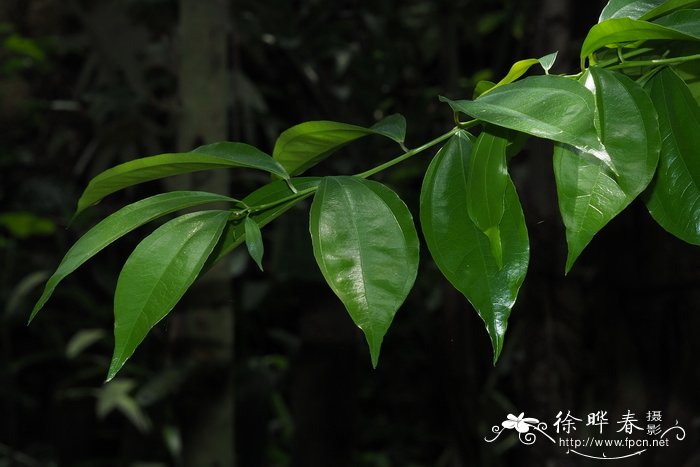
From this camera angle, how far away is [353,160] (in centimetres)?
129

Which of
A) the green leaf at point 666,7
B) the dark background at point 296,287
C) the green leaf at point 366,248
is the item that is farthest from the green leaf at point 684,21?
the dark background at point 296,287

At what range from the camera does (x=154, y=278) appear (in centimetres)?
25

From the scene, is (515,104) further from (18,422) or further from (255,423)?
(18,422)

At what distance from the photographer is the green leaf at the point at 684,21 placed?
26cm

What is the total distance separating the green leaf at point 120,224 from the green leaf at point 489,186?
0.08 metres

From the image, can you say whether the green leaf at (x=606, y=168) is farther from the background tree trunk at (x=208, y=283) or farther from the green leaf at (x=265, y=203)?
the background tree trunk at (x=208, y=283)

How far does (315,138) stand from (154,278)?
0.31 feet

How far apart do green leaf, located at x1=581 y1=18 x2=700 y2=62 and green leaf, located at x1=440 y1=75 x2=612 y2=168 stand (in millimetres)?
22

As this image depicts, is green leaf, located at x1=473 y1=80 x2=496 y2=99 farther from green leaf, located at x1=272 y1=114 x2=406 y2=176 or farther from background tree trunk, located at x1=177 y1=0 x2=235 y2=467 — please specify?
background tree trunk, located at x1=177 y1=0 x2=235 y2=467

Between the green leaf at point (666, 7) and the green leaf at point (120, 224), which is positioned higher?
the green leaf at point (666, 7)

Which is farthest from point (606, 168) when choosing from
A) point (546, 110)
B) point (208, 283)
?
point (208, 283)

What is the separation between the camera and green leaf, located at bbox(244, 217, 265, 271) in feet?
0.86

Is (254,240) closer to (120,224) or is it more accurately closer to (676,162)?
(120,224)

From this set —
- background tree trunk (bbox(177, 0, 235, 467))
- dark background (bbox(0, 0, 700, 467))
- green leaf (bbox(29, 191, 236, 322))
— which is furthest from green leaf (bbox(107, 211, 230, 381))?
background tree trunk (bbox(177, 0, 235, 467))
